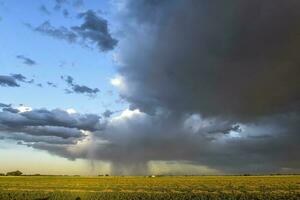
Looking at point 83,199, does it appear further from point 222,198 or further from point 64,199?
point 222,198

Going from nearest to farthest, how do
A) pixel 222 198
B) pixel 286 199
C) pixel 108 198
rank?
pixel 286 199 → pixel 222 198 → pixel 108 198

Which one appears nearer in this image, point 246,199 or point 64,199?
point 246,199

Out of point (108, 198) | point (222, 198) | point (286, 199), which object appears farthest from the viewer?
point (108, 198)

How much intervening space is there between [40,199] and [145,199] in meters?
13.9

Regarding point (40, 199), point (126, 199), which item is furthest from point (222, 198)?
point (40, 199)

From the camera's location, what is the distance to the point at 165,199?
51.5 meters

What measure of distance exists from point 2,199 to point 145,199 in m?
18.8

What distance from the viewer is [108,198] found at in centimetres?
5447

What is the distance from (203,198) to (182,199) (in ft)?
8.78

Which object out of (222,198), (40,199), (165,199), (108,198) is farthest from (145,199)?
(40,199)

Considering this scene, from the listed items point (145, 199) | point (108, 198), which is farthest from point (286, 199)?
point (108, 198)

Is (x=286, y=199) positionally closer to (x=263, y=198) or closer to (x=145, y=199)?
(x=263, y=198)

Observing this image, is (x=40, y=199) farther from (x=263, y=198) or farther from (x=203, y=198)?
(x=263, y=198)

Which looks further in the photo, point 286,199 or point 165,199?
point 165,199
